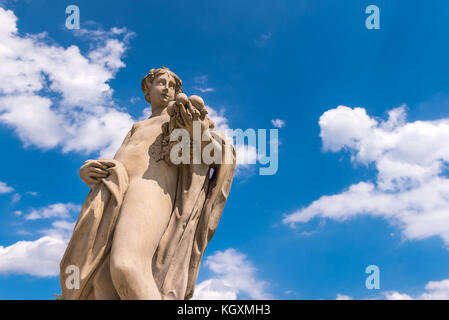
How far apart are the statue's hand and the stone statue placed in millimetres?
13

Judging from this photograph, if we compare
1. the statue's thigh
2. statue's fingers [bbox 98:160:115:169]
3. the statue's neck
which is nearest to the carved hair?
the statue's neck

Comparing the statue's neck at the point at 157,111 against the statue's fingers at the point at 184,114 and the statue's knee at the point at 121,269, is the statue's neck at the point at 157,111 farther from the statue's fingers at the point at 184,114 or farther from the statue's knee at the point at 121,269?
the statue's knee at the point at 121,269

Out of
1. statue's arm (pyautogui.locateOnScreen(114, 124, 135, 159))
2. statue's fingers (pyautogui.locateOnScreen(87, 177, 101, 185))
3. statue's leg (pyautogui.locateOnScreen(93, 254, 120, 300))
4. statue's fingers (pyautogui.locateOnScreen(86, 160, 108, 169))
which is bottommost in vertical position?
statue's leg (pyautogui.locateOnScreen(93, 254, 120, 300))

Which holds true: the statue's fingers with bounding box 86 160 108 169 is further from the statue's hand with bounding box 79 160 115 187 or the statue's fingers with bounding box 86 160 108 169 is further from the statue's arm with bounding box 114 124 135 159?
the statue's arm with bounding box 114 124 135 159

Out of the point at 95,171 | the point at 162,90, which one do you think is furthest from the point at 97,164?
the point at 162,90

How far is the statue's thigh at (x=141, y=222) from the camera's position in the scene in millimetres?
4957

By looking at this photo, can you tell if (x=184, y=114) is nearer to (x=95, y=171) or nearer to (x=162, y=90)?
(x=162, y=90)

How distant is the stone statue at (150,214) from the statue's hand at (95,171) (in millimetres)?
13

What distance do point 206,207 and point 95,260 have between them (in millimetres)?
1574

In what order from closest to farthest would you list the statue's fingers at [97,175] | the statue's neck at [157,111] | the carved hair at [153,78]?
the statue's fingers at [97,175] < the statue's neck at [157,111] < the carved hair at [153,78]

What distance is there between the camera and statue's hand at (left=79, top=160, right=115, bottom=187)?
18.4ft

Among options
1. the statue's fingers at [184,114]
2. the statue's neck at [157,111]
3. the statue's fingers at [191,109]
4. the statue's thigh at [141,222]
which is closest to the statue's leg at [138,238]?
the statue's thigh at [141,222]
